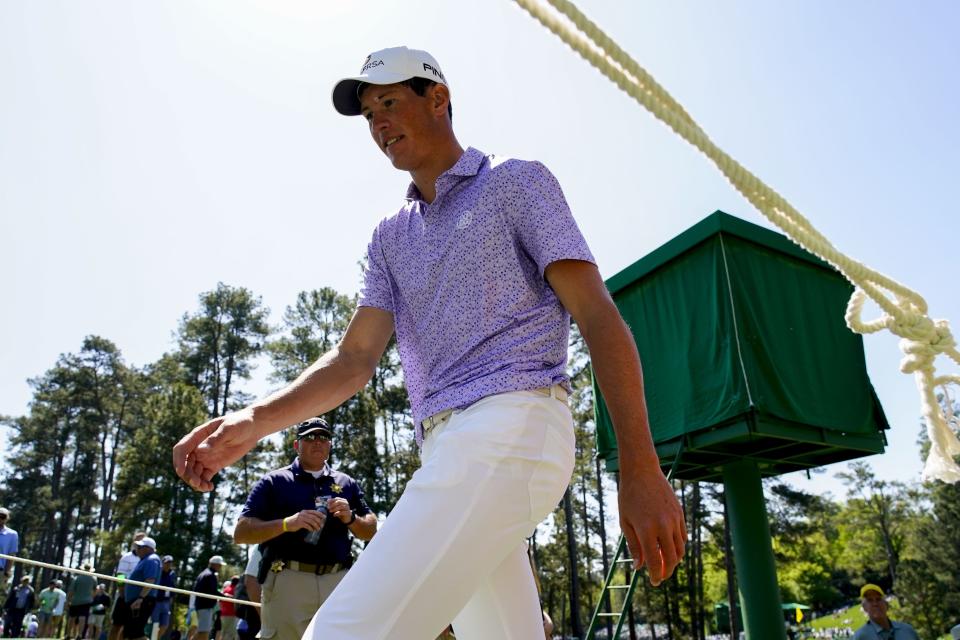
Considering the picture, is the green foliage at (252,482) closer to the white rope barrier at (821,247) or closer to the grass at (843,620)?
the grass at (843,620)

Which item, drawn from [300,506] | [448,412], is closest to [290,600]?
[300,506]

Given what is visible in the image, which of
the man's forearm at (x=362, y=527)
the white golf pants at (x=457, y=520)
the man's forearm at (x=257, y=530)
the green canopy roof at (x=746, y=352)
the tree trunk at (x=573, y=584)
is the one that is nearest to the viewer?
the white golf pants at (x=457, y=520)

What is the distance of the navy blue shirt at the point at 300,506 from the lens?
16.7ft

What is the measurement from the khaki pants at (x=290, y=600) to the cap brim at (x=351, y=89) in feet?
11.3

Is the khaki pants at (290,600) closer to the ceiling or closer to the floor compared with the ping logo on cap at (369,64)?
closer to the floor

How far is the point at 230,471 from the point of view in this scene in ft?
137

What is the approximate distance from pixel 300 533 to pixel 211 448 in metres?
3.49

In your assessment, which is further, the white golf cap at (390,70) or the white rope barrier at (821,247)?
the white golf cap at (390,70)

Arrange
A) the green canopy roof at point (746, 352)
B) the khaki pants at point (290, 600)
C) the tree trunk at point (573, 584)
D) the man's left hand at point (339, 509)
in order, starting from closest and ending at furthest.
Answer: the khaki pants at point (290, 600)
the man's left hand at point (339, 509)
the green canopy roof at point (746, 352)
the tree trunk at point (573, 584)

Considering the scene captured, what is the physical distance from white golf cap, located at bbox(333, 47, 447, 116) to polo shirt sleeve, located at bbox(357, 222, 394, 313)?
1.47ft

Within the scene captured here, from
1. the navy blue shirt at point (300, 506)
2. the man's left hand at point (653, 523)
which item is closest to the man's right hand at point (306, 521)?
the navy blue shirt at point (300, 506)

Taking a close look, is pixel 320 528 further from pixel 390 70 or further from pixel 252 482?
pixel 252 482

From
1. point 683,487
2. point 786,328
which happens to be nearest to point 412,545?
point 786,328

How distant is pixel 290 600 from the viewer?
4.98 m
